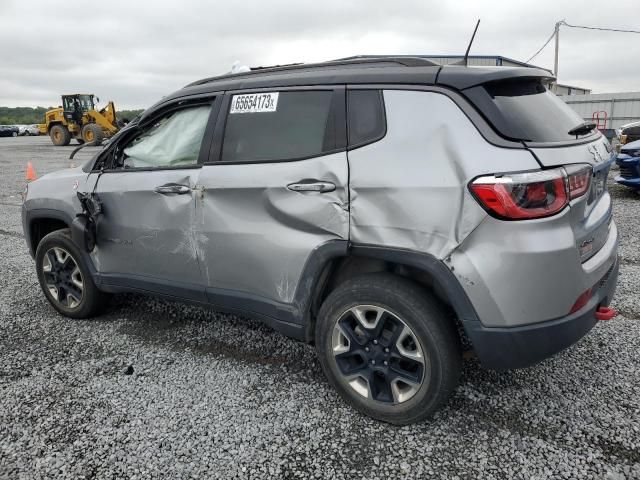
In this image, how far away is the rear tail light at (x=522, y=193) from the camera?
2.14m

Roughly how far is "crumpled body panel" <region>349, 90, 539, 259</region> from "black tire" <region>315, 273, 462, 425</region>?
23 cm

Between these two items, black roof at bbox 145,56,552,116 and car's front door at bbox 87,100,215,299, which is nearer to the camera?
black roof at bbox 145,56,552,116

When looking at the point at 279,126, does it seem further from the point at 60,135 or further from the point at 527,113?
the point at 60,135

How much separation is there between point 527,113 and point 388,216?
831 millimetres

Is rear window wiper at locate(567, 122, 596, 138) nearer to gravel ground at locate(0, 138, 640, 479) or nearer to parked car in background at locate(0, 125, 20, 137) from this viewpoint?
gravel ground at locate(0, 138, 640, 479)

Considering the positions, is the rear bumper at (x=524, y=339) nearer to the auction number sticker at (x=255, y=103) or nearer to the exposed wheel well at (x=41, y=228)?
the auction number sticker at (x=255, y=103)

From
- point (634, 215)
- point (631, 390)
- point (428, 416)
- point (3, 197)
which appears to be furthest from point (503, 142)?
point (3, 197)

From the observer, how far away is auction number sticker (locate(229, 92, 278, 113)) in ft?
9.59

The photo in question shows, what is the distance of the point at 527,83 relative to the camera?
2.58m

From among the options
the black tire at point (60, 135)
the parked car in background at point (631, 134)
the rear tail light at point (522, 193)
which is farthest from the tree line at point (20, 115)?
the rear tail light at point (522, 193)

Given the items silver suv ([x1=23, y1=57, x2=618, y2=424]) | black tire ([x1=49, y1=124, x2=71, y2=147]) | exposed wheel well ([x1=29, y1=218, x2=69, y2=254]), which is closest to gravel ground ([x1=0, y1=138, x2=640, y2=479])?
silver suv ([x1=23, y1=57, x2=618, y2=424])

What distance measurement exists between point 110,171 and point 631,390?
359cm

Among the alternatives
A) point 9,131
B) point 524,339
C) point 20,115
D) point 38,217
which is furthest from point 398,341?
point 20,115

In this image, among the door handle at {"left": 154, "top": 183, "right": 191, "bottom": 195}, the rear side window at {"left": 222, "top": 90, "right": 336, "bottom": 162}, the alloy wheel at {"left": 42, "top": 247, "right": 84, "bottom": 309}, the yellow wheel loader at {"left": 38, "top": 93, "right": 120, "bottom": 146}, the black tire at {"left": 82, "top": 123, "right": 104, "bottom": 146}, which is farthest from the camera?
the yellow wheel loader at {"left": 38, "top": 93, "right": 120, "bottom": 146}
